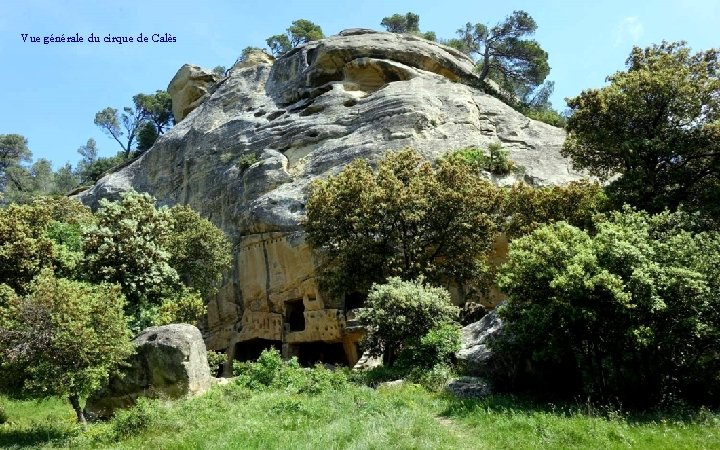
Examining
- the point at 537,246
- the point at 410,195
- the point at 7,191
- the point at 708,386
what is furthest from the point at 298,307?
the point at 7,191

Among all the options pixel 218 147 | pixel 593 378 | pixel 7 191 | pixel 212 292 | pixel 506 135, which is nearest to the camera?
pixel 593 378

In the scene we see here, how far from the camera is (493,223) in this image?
25.7 metres

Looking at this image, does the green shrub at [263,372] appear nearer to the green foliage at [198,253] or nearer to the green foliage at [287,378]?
the green foliage at [287,378]

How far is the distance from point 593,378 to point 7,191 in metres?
74.2

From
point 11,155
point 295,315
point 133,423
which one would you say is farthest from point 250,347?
point 11,155

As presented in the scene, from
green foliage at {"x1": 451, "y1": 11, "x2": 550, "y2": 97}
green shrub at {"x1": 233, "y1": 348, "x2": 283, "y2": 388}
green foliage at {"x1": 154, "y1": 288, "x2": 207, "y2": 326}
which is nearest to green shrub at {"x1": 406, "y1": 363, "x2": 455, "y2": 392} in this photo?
green shrub at {"x1": 233, "y1": 348, "x2": 283, "y2": 388}

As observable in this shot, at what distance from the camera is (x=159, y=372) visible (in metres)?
18.8

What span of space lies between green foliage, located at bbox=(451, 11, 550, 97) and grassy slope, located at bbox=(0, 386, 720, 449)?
42280 mm

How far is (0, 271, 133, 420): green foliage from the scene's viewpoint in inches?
621

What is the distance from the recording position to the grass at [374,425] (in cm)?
1086

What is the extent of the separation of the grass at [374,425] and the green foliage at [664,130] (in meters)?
10.4

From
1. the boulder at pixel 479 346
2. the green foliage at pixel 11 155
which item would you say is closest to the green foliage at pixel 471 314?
the boulder at pixel 479 346

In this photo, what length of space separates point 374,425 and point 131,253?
1652cm

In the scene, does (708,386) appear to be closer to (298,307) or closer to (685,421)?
(685,421)
